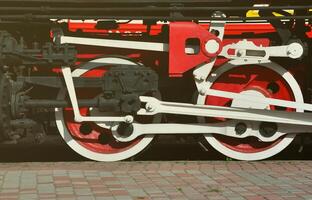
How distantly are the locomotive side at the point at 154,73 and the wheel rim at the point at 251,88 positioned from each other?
11mm

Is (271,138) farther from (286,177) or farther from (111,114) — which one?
(111,114)

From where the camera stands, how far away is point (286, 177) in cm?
546

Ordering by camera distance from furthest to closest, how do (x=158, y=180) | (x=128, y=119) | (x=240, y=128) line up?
(x=240, y=128) → (x=128, y=119) → (x=158, y=180)

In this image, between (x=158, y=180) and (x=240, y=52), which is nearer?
(x=158, y=180)

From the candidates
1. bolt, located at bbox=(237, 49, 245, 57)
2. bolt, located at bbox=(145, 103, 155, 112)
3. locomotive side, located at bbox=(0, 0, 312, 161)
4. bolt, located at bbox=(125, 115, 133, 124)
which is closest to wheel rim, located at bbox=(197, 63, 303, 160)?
locomotive side, located at bbox=(0, 0, 312, 161)

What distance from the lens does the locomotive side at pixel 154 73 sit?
583 cm

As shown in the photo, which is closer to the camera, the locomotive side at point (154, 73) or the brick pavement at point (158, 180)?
the brick pavement at point (158, 180)

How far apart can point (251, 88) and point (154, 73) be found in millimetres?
1124

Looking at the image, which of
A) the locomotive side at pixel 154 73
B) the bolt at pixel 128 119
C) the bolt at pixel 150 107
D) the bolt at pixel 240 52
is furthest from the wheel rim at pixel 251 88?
the bolt at pixel 128 119

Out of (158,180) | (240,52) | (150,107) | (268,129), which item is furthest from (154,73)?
(268,129)

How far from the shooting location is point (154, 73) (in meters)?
6.01

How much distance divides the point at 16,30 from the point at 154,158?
2099mm

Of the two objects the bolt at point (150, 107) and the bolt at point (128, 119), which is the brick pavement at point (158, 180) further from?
the bolt at point (150, 107)

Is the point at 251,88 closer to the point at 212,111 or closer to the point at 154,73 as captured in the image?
the point at 212,111
